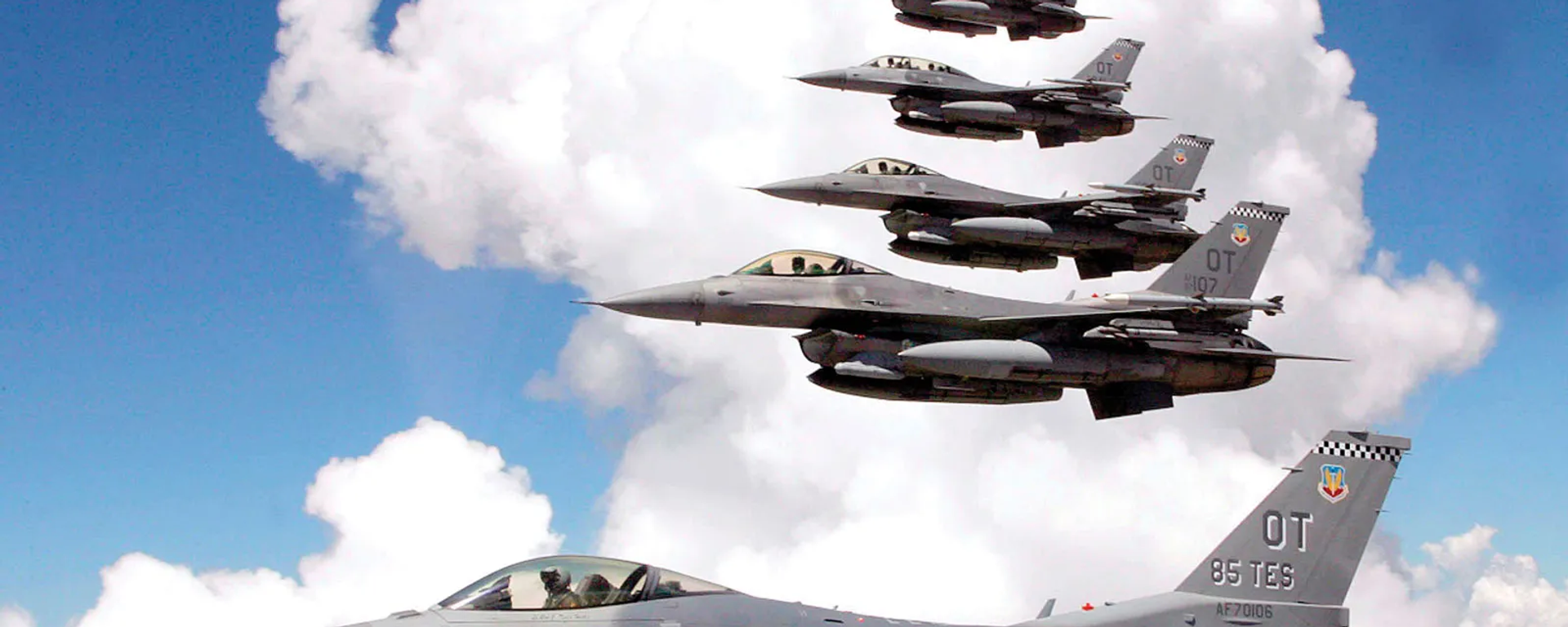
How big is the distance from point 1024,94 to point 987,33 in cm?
293

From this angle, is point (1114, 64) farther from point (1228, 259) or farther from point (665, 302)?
point (665, 302)

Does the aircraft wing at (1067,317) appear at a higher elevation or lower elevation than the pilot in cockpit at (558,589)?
higher

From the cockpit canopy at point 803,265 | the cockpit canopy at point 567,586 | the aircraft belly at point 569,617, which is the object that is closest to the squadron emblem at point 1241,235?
the cockpit canopy at point 803,265

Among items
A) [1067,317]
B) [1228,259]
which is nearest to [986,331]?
[1067,317]

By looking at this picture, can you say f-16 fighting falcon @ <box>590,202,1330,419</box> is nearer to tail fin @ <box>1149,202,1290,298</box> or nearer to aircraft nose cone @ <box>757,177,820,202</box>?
tail fin @ <box>1149,202,1290,298</box>

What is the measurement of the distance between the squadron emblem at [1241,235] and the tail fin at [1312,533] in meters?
11.7

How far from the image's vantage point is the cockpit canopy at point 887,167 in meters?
38.0

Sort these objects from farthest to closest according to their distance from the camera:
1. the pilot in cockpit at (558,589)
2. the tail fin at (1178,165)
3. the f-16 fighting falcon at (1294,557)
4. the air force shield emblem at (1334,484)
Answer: the tail fin at (1178,165)
the air force shield emblem at (1334,484)
the f-16 fighting falcon at (1294,557)
the pilot in cockpit at (558,589)

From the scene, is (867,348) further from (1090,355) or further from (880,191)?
(880,191)

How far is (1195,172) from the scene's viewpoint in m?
42.9

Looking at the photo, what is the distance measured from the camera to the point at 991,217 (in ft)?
124

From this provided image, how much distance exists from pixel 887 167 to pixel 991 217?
3.17 metres

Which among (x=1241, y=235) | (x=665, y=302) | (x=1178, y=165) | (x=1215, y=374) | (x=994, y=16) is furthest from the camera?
(x=1178, y=165)

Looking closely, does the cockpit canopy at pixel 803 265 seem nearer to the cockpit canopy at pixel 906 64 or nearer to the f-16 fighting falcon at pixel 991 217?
the f-16 fighting falcon at pixel 991 217
